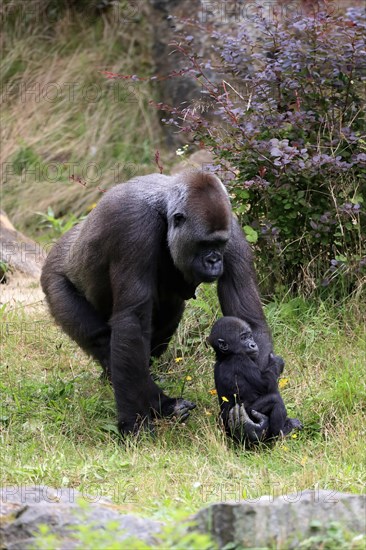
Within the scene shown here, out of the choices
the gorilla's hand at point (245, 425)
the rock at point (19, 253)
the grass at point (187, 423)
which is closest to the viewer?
the grass at point (187, 423)

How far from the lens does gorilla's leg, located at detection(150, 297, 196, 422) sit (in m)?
5.64

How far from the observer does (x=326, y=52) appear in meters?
6.77

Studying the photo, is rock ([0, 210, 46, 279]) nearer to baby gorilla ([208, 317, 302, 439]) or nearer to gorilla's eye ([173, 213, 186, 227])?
gorilla's eye ([173, 213, 186, 227])

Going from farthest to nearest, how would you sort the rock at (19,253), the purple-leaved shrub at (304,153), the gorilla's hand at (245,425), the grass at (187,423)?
1. the rock at (19,253)
2. the purple-leaved shrub at (304,153)
3. the gorilla's hand at (245,425)
4. the grass at (187,423)

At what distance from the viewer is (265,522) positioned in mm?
3141

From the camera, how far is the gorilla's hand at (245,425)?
526 centimetres

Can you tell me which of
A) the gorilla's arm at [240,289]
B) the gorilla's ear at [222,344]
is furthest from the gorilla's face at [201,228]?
the gorilla's ear at [222,344]

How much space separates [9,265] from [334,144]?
142 inches

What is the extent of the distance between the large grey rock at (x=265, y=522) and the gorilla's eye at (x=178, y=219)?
2.43m

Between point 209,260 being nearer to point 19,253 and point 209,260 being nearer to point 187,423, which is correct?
point 187,423

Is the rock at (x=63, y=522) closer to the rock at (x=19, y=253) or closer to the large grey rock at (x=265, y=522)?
the large grey rock at (x=265, y=522)

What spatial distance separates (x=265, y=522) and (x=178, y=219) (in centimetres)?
254

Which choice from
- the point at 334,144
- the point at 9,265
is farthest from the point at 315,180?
A: the point at 9,265

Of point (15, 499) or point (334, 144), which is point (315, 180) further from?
point (15, 499)
